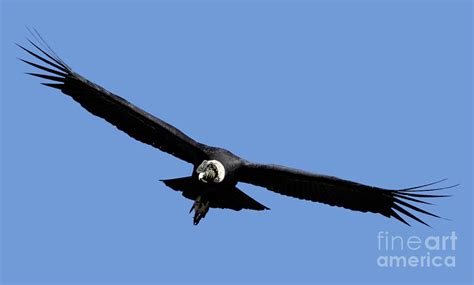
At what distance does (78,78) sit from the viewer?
2089 centimetres

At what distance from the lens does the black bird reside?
20969 millimetres

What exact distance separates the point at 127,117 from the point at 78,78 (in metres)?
0.98

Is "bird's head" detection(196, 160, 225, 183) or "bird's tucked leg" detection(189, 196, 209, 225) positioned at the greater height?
"bird's head" detection(196, 160, 225, 183)

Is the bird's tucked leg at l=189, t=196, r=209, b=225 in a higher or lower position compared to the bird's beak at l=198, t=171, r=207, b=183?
lower

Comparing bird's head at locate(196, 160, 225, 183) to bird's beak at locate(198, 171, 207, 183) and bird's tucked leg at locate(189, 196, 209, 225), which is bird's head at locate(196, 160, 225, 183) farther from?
bird's tucked leg at locate(189, 196, 209, 225)

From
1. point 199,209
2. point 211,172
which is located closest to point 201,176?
point 211,172

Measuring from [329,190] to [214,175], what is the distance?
1785mm

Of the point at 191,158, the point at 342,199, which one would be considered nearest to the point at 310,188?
the point at 342,199

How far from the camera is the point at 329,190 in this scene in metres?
21.4

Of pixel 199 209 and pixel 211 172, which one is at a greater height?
pixel 211 172

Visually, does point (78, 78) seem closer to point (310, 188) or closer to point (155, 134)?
point (155, 134)

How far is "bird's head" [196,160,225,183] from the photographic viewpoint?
2092cm

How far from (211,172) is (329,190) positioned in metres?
1.83

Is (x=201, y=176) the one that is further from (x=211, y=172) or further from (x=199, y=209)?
(x=199, y=209)
